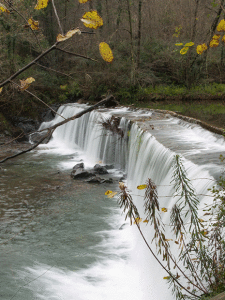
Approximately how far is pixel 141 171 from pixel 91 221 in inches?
84.0

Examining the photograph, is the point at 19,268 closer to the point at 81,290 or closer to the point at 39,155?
the point at 81,290

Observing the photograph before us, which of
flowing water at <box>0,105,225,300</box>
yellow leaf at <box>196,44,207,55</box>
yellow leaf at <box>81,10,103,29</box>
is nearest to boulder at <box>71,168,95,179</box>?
flowing water at <box>0,105,225,300</box>

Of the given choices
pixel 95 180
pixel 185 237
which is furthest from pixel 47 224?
pixel 185 237

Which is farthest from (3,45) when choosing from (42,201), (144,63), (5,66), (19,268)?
(19,268)

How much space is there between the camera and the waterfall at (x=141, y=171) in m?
5.36

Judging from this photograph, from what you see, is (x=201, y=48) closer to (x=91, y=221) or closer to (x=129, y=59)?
(x=91, y=221)

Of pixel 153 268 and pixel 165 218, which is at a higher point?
pixel 165 218

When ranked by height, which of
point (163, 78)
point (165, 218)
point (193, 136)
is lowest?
point (165, 218)

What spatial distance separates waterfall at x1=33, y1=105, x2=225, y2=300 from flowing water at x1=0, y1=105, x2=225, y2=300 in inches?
0.7

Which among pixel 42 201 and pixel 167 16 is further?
pixel 167 16

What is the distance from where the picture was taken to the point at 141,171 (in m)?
9.22

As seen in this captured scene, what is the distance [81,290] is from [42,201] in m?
4.10

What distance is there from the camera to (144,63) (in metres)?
22.9

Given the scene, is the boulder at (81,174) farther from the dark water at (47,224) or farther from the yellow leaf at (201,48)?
the yellow leaf at (201,48)
